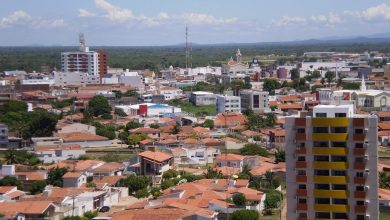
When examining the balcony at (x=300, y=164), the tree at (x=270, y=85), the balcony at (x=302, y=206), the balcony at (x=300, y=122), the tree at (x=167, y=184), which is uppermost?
the balcony at (x=300, y=122)

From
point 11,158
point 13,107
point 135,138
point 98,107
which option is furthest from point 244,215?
point 13,107

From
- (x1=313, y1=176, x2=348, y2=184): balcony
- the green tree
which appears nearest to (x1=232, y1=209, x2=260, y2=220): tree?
the green tree

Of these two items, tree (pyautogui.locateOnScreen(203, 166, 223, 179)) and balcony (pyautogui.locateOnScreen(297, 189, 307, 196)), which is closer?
balcony (pyautogui.locateOnScreen(297, 189, 307, 196))

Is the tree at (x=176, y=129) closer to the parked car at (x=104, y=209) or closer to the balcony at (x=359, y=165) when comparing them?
the parked car at (x=104, y=209)

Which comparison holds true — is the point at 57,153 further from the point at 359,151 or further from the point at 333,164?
the point at 359,151

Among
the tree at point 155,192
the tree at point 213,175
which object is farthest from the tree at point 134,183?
the tree at point 213,175

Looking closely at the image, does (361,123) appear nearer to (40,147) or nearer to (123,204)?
(123,204)

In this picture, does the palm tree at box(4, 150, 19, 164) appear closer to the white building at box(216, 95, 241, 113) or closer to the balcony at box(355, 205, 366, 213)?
the balcony at box(355, 205, 366, 213)

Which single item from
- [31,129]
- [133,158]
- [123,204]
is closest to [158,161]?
[133,158]
